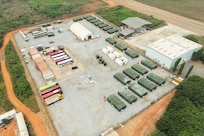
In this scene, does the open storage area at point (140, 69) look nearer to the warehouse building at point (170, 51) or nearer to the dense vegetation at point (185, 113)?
the warehouse building at point (170, 51)

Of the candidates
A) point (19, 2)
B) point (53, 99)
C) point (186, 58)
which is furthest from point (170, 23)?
point (19, 2)

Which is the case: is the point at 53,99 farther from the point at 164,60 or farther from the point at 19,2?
the point at 19,2

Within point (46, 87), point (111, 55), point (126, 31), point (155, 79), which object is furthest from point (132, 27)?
point (46, 87)

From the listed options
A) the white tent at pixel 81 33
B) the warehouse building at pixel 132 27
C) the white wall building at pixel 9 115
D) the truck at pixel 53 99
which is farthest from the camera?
the warehouse building at pixel 132 27

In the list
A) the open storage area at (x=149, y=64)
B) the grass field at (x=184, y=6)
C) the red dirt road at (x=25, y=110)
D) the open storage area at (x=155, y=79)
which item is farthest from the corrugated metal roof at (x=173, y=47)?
the red dirt road at (x=25, y=110)

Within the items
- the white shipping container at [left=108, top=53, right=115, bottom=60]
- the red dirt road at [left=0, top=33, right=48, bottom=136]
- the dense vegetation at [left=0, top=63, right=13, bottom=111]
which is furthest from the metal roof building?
the white shipping container at [left=108, top=53, right=115, bottom=60]

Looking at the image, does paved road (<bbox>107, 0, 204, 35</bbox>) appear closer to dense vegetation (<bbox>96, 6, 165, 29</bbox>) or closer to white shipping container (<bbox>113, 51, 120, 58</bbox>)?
dense vegetation (<bbox>96, 6, 165, 29</bbox>)
